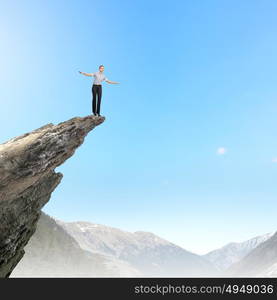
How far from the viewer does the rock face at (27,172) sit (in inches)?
878

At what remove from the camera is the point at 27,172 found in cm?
2269

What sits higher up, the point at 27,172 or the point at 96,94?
the point at 96,94

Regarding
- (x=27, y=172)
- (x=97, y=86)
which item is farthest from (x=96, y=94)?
(x=27, y=172)

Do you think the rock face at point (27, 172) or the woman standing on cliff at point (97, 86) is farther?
the woman standing on cliff at point (97, 86)

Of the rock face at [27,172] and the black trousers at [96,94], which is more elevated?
the black trousers at [96,94]

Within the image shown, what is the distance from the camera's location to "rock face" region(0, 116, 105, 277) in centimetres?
2231

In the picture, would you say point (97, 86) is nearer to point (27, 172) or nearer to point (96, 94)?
point (96, 94)

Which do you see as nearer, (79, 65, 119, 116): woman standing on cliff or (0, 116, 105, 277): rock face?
(0, 116, 105, 277): rock face
